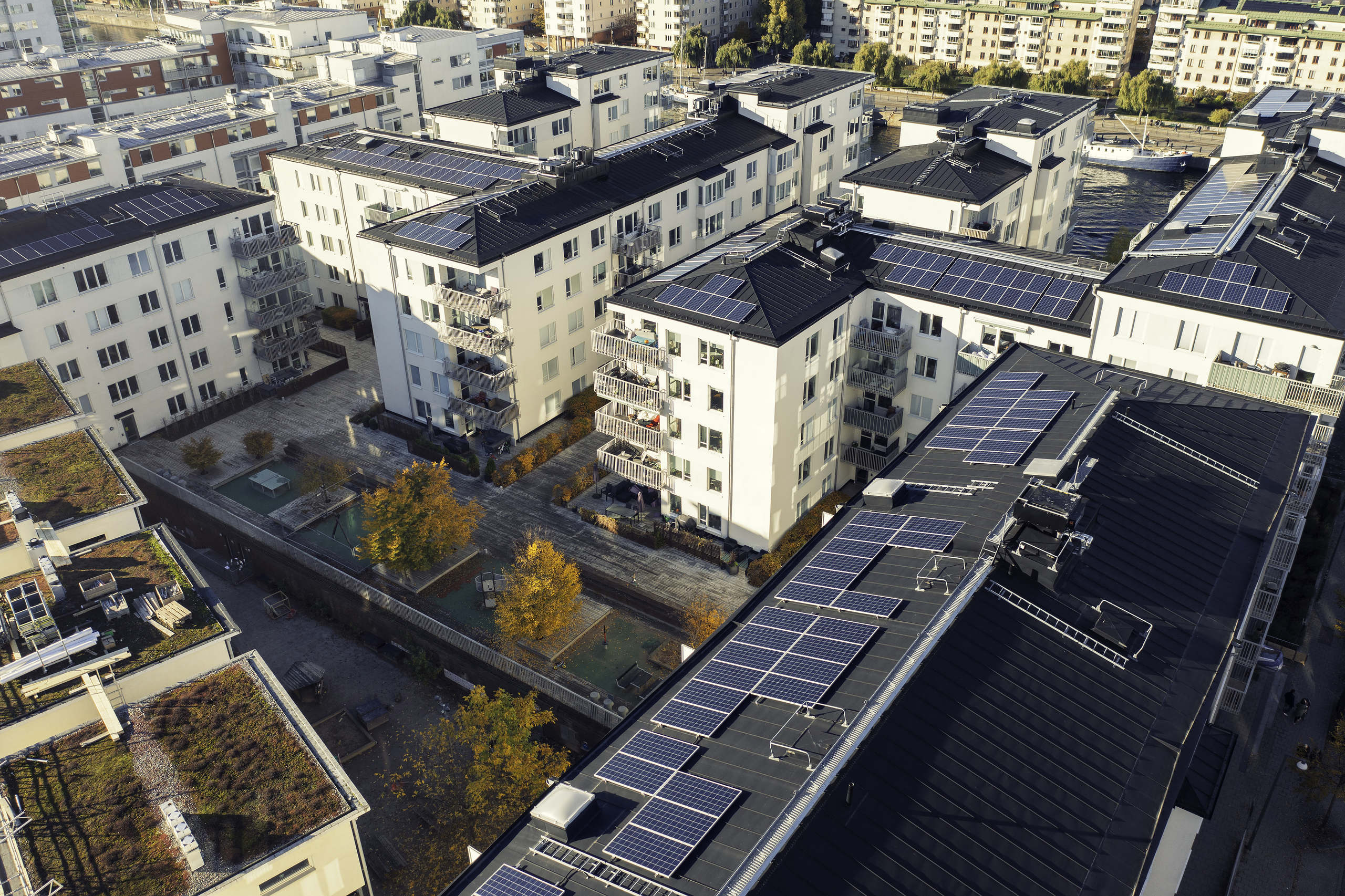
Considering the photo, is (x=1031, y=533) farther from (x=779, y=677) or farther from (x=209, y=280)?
(x=209, y=280)

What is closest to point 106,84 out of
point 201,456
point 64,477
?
point 201,456

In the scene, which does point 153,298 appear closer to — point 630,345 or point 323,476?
point 323,476

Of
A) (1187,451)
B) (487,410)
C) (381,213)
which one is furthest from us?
(381,213)

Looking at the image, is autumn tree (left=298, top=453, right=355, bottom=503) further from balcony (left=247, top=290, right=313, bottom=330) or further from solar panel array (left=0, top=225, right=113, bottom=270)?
solar panel array (left=0, top=225, right=113, bottom=270)

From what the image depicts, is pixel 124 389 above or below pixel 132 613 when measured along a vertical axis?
below

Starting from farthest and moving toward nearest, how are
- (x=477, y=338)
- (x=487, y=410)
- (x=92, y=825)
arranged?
(x=487, y=410) < (x=477, y=338) < (x=92, y=825)

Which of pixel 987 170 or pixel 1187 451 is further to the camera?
pixel 987 170

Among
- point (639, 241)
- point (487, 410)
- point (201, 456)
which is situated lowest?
point (201, 456)
